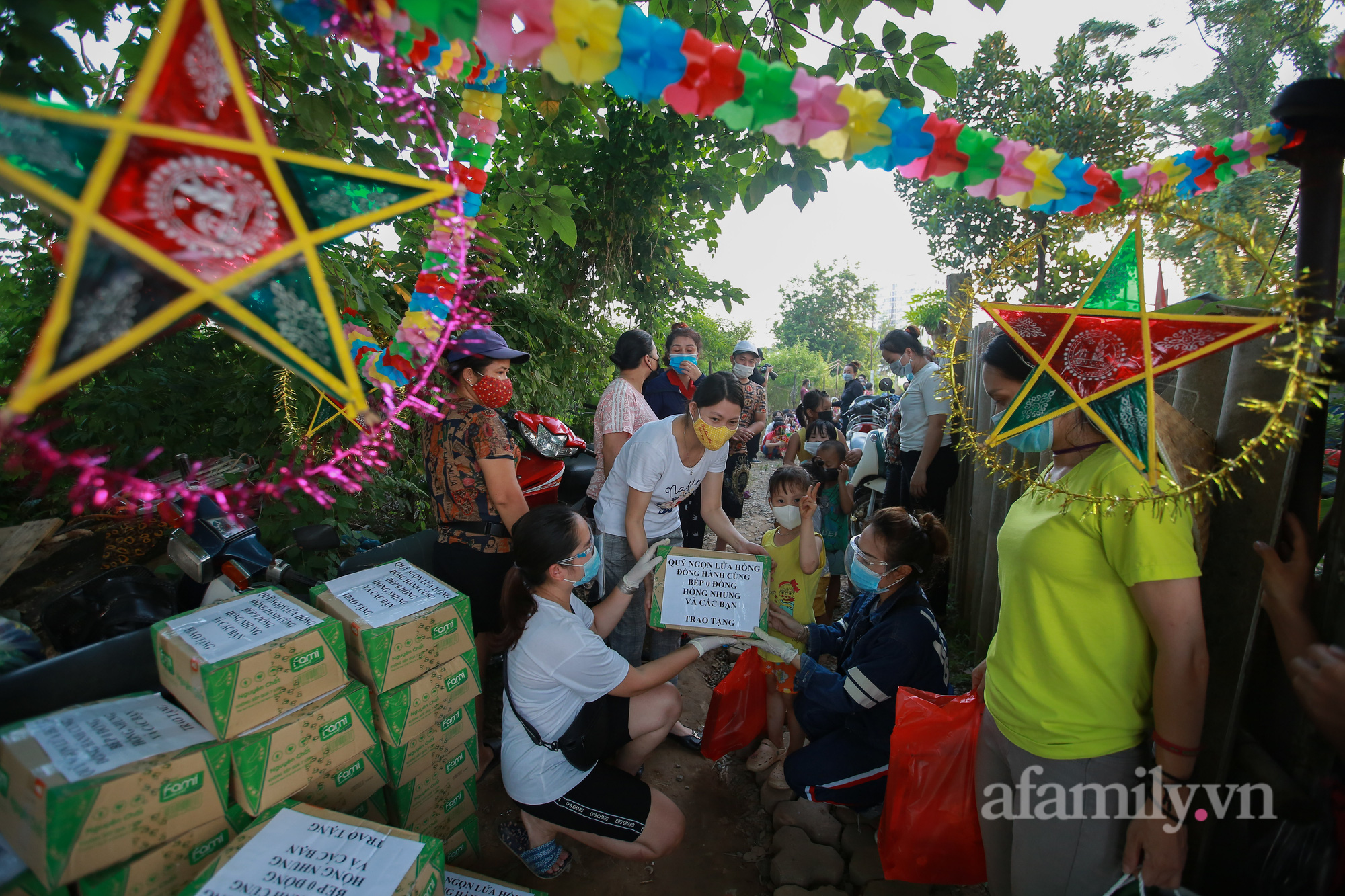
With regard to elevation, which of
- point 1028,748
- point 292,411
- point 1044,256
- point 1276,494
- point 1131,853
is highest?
point 1044,256

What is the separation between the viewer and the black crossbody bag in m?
2.11

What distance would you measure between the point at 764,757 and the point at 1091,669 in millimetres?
1960

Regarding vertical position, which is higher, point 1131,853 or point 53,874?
point 53,874

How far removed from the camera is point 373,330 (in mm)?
2736

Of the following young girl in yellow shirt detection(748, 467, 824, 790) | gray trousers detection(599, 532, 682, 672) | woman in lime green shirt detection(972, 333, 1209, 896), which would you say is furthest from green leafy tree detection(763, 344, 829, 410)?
woman in lime green shirt detection(972, 333, 1209, 896)

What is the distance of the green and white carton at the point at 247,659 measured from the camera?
1.50 meters

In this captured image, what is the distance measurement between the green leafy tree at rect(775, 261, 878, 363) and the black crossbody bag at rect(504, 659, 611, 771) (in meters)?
41.1

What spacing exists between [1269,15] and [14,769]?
17.2 meters

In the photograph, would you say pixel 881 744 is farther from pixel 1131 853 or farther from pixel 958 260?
pixel 958 260

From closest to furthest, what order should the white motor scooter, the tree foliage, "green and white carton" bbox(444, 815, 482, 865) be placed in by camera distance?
1. "green and white carton" bbox(444, 815, 482, 865)
2. the white motor scooter
3. the tree foliage

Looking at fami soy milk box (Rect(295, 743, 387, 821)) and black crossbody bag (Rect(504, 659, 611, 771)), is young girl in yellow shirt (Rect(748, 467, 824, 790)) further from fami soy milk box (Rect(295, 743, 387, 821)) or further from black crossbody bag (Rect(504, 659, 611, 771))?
fami soy milk box (Rect(295, 743, 387, 821))

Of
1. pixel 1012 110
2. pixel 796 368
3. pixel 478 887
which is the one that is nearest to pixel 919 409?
pixel 478 887

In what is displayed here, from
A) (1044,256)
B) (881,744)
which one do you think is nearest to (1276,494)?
(1044,256)

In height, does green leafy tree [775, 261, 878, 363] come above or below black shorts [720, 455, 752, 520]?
above
